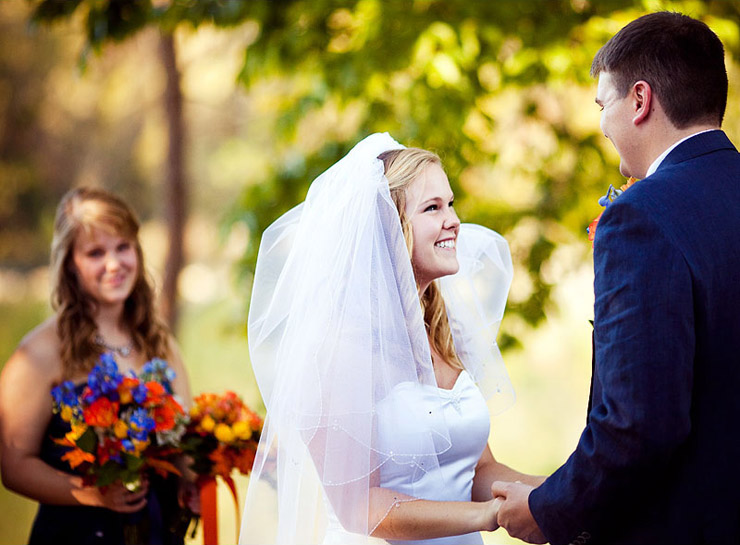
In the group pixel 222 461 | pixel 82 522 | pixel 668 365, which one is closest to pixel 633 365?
pixel 668 365

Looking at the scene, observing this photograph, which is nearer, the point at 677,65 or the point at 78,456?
the point at 677,65

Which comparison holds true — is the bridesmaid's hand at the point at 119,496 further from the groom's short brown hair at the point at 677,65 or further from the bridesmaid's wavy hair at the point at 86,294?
the groom's short brown hair at the point at 677,65

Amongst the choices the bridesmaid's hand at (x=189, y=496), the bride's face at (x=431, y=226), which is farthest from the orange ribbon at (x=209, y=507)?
the bride's face at (x=431, y=226)

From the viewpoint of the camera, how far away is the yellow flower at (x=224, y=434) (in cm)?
306

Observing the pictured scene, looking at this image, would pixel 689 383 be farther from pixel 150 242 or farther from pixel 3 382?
pixel 150 242

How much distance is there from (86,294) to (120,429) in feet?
2.60

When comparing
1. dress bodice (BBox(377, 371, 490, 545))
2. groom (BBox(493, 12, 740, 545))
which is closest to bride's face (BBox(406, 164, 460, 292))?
dress bodice (BBox(377, 371, 490, 545))

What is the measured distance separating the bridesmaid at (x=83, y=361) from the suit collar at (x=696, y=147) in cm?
228

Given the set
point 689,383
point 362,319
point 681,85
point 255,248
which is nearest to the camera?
point 689,383

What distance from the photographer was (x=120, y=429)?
2918 millimetres

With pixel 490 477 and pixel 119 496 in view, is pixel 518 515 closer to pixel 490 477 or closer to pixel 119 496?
pixel 490 477

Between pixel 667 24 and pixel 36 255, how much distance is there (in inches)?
740

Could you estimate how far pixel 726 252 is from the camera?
1.80 metres

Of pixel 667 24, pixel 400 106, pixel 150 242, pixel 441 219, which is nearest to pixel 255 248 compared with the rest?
pixel 400 106
